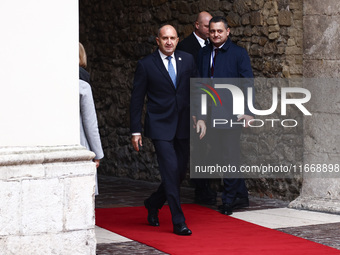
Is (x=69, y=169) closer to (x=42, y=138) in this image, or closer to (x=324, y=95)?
(x=42, y=138)

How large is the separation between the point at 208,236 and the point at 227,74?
1911mm

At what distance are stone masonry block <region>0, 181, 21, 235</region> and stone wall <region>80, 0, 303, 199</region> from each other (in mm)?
4053

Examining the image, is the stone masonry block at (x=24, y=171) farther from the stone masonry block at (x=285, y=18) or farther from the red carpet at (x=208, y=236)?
the stone masonry block at (x=285, y=18)

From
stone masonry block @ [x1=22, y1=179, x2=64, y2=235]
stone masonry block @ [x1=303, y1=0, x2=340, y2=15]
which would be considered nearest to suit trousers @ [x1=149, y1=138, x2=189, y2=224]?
stone masonry block @ [x1=22, y1=179, x2=64, y2=235]

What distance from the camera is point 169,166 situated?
7035mm

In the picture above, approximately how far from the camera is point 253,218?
7.92 m

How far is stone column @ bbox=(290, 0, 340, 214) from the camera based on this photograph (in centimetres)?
841

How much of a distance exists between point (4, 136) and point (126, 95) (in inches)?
232

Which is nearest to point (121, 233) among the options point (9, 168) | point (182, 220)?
point (182, 220)

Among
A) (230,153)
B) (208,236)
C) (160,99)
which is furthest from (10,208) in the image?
(230,153)

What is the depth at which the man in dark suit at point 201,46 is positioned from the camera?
8.84m

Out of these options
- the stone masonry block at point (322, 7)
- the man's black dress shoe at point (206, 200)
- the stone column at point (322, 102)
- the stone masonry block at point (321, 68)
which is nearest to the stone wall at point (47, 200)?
the man's black dress shoe at point (206, 200)

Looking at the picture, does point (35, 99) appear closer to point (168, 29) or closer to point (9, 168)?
point (9, 168)

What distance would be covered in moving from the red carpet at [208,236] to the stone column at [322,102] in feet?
3.44
